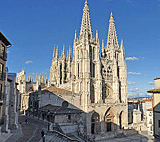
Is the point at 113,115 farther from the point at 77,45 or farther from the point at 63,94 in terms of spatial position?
the point at 77,45

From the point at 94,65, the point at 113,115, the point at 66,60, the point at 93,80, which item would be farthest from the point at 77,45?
the point at 113,115

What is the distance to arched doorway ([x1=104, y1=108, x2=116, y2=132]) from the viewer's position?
44750 mm

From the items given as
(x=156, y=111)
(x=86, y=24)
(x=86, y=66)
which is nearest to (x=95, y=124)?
(x=86, y=66)

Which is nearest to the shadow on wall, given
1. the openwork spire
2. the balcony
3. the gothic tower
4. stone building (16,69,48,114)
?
the gothic tower

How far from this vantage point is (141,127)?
45312 millimetres

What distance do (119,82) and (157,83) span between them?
29509 millimetres

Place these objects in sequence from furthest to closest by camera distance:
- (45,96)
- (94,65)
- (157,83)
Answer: (94,65)
(45,96)
(157,83)

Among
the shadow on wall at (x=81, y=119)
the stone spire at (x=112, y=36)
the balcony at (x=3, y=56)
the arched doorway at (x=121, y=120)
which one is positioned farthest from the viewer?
the stone spire at (x=112, y=36)

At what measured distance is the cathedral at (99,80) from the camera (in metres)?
42.4

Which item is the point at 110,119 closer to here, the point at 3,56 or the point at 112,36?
the point at 112,36

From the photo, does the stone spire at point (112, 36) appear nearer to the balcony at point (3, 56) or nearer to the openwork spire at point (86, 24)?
the openwork spire at point (86, 24)

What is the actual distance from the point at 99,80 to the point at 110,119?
11330 millimetres

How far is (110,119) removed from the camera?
1789 inches

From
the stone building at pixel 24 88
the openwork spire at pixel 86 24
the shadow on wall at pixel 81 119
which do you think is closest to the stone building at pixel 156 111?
the shadow on wall at pixel 81 119
